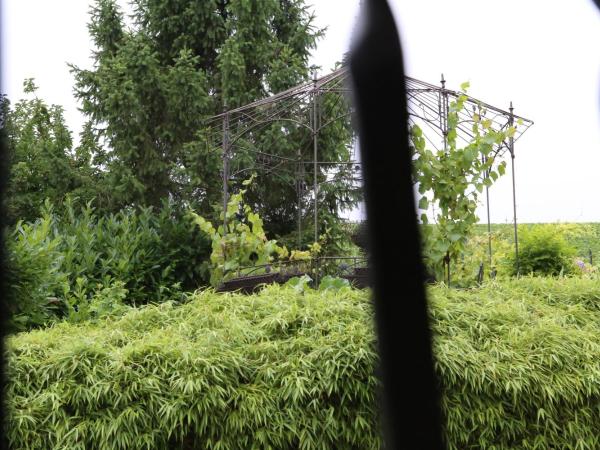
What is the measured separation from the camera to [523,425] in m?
1.74

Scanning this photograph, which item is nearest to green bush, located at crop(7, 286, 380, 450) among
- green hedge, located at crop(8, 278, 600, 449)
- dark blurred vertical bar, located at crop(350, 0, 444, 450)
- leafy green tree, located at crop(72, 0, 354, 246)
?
green hedge, located at crop(8, 278, 600, 449)

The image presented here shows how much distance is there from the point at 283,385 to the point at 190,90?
16.1 ft

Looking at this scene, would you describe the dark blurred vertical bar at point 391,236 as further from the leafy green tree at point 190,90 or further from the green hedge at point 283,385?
the leafy green tree at point 190,90

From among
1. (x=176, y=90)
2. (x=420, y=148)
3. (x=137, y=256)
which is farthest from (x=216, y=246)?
(x=176, y=90)

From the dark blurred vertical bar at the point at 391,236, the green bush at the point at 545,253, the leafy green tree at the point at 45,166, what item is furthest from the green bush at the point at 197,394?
the leafy green tree at the point at 45,166

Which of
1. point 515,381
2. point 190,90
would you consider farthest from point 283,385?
point 190,90

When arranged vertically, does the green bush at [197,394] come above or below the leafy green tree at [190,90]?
below

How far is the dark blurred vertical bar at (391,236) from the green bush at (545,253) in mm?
4721

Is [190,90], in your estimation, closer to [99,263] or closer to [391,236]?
[99,263]

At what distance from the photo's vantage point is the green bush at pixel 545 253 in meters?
4.62

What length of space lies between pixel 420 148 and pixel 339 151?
122 inches

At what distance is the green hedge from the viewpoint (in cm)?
159

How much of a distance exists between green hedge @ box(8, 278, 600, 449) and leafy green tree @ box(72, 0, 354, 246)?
396 cm

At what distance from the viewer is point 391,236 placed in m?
0.17
